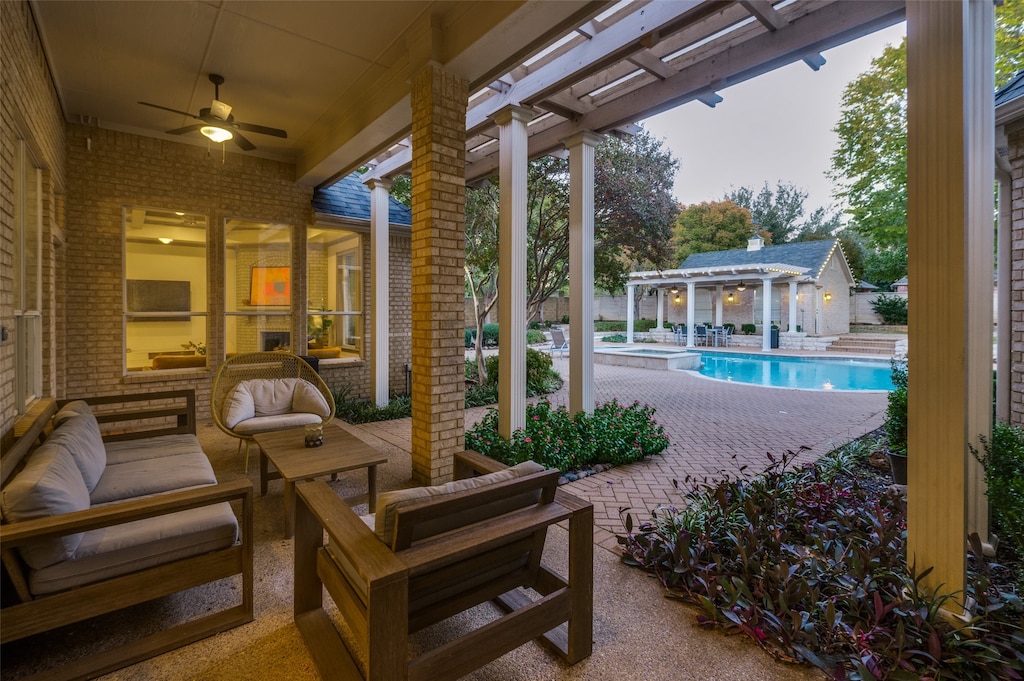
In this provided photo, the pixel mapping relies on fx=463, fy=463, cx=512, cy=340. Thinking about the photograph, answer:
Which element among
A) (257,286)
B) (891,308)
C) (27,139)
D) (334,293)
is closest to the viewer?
(27,139)

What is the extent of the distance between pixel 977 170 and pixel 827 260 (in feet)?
65.7

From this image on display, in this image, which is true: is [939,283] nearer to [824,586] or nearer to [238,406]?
[824,586]

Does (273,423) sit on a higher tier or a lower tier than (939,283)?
lower

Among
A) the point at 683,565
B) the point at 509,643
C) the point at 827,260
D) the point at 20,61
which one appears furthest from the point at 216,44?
the point at 827,260

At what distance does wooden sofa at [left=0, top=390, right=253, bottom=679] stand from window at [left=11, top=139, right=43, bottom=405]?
1.04 metres

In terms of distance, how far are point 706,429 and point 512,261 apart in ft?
11.2

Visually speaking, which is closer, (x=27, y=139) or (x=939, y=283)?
(x=939, y=283)

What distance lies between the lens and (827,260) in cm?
1912

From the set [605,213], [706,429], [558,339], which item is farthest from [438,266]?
[558,339]

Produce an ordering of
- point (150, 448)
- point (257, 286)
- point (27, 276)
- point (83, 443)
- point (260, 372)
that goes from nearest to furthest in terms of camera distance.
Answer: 1. point (83, 443)
2. point (150, 448)
3. point (27, 276)
4. point (260, 372)
5. point (257, 286)

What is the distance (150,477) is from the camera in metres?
2.71

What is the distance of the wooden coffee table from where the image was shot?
2.86 meters

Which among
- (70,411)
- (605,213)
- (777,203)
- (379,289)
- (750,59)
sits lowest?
(70,411)

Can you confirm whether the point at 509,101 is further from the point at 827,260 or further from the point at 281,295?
the point at 827,260
